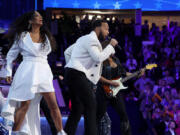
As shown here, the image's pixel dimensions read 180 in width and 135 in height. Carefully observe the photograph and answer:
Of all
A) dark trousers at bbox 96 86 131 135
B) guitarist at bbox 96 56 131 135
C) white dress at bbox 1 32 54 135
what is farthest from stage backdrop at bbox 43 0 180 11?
white dress at bbox 1 32 54 135

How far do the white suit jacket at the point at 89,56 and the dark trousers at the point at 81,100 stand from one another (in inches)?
2.8

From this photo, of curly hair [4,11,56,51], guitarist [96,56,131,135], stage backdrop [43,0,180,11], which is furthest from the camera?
stage backdrop [43,0,180,11]

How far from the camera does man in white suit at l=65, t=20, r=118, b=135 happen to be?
14.5 ft

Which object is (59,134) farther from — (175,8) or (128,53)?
(175,8)

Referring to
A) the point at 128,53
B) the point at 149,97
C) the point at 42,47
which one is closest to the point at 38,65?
the point at 42,47

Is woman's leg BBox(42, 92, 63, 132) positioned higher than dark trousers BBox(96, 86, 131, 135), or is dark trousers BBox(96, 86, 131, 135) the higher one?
woman's leg BBox(42, 92, 63, 132)

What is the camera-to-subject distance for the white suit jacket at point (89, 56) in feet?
14.6

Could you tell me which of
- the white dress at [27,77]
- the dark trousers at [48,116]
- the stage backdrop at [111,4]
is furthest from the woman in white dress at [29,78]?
the stage backdrop at [111,4]

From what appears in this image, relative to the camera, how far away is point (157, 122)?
275 inches

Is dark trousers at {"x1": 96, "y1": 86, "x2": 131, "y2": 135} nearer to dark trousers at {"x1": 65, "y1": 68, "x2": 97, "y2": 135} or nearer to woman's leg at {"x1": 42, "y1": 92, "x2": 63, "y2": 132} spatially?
dark trousers at {"x1": 65, "y1": 68, "x2": 97, "y2": 135}

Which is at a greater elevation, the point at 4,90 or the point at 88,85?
the point at 88,85

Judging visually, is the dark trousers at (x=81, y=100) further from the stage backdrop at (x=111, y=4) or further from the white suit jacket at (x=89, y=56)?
the stage backdrop at (x=111, y=4)

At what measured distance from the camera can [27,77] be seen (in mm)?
4121

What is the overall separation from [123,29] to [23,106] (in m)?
8.80
